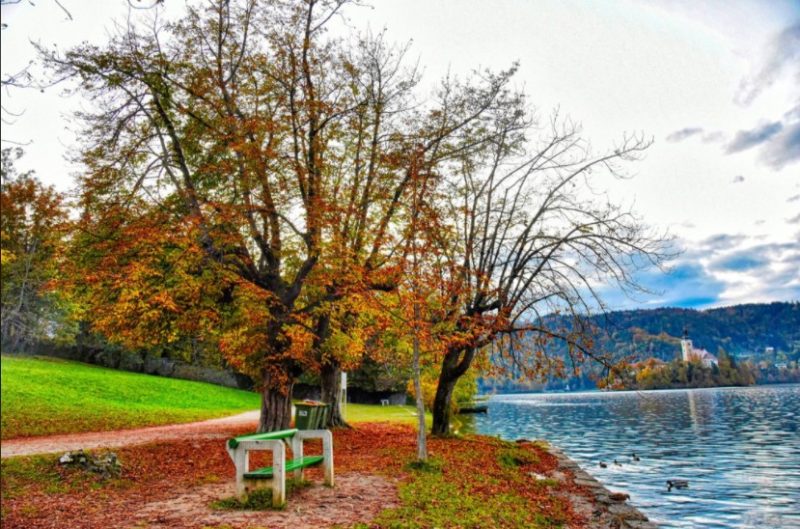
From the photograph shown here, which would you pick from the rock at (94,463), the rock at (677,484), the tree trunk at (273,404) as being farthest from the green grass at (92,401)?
the rock at (677,484)

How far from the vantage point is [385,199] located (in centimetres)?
1597

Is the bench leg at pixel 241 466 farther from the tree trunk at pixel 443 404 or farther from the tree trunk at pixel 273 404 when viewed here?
the tree trunk at pixel 443 404

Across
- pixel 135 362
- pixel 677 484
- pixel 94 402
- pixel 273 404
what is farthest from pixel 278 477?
pixel 135 362

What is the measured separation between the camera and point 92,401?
25188 mm

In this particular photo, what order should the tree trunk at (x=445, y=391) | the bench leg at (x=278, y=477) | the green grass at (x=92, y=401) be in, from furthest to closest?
the green grass at (x=92, y=401) → the tree trunk at (x=445, y=391) → the bench leg at (x=278, y=477)

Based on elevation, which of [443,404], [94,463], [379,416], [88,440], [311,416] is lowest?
[379,416]

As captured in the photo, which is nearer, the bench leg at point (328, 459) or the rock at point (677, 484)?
the bench leg at point (328, 459)

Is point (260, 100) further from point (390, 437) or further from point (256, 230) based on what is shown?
point (390, 437)

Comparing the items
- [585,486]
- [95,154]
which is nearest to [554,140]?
[585,486]

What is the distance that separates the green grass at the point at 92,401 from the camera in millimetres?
19188

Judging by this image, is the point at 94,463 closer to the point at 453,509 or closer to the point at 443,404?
the point at 453,509

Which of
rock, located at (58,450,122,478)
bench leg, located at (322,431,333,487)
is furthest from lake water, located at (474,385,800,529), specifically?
rock, located at (58,450,122,478)

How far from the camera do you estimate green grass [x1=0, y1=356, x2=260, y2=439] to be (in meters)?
19.2

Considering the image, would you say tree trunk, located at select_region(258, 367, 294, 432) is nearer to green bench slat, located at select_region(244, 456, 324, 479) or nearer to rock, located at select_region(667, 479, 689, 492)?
green bench slat, located at select_region(244, 456, 324, 479)
